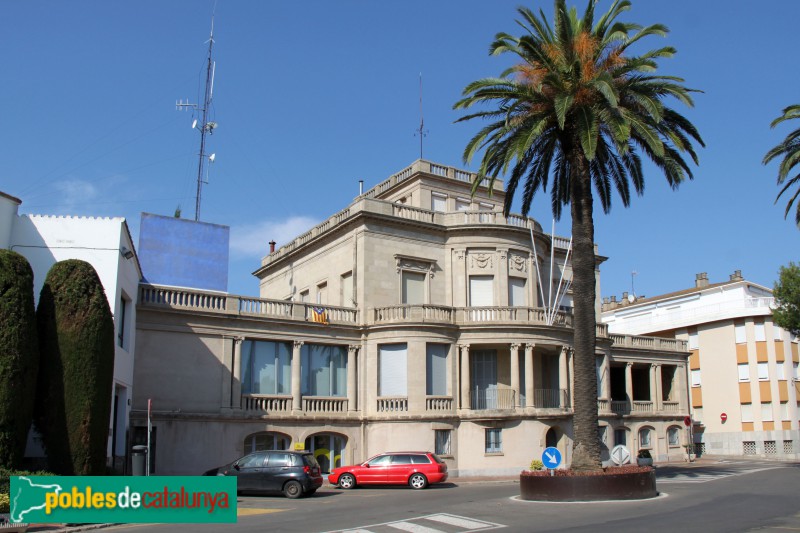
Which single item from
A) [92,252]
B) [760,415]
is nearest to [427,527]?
[92,252]

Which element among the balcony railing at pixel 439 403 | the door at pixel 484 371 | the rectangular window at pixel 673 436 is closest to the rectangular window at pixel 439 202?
the door at pixel 484 371

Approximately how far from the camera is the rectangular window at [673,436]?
50562mm

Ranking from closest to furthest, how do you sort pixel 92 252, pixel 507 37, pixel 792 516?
1. pixel 792 516
2. pixel 92 252
3. pixel 507 37

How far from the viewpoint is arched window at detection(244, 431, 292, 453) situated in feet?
112

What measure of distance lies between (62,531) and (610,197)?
898 inches

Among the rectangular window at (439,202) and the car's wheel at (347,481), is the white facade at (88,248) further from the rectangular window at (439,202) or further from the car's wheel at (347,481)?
the rectangular window at (439,202)

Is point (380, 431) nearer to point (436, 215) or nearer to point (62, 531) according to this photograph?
point (436, 215)

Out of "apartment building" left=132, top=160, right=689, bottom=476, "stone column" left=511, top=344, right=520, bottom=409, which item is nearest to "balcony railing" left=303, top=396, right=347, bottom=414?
"apartment building" left=132, top=160, right=689, bottom=476

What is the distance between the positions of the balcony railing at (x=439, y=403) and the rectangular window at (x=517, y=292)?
6.67 meters

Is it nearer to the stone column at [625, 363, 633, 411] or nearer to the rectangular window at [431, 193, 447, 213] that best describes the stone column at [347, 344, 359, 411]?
the rectangular window at [431, 193, 447, 213]

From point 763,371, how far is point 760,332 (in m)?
2.92

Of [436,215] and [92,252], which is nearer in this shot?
[92,252]

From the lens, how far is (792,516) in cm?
1848

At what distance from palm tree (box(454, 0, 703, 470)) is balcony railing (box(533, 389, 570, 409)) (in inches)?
518
